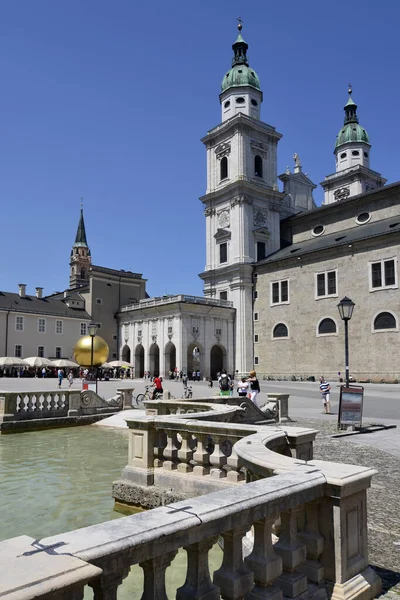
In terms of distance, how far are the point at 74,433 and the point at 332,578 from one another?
1404cm

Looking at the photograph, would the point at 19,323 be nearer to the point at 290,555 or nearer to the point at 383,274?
the point at 383,274

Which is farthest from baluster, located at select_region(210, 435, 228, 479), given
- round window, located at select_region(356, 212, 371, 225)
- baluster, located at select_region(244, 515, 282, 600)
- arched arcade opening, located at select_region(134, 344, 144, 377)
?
arched arcade opening, located at select_region(134, 344, 144, 377)

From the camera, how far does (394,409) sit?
71.3ft

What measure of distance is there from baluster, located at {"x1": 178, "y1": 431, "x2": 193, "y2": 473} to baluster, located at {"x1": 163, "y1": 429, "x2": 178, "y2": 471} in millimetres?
135

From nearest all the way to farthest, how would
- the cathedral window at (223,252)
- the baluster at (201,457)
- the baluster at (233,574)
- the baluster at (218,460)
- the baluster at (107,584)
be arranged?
the baluster at (107,584) < the baluster at (233,574) < the baluster at (218,460) < the baluster at (201,457) < the cathedral window at (223,252)

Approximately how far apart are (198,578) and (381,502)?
4863 mm

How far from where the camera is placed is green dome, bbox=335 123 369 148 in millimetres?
76812

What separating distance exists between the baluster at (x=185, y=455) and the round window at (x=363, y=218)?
50.5m

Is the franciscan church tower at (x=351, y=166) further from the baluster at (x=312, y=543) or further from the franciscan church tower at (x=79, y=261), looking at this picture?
the baluster at (x=312, y=543)

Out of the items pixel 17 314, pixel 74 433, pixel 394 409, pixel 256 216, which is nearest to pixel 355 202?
pixel 256 216

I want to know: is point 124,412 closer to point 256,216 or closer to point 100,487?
point 100,487

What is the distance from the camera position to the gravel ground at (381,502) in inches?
186

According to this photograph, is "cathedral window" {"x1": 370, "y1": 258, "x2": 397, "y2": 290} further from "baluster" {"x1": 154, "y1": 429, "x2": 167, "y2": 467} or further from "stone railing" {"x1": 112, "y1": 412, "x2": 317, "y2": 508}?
"stone railing" {"x1": 112, "y1": 412, "x2": 317, "y2": 508}

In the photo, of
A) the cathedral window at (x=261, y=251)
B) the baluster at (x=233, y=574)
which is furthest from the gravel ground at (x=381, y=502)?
the cathedral window at (x=261, y=251)
